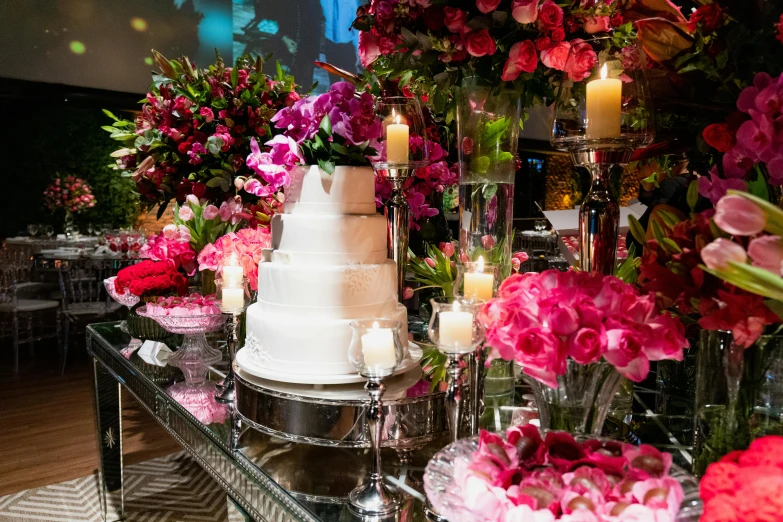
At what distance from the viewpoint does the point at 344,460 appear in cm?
125

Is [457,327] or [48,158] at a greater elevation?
[48,158]

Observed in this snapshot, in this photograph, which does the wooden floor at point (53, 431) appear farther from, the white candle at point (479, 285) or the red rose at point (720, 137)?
the red rose at point (720, 137)

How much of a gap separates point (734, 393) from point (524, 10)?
2.63 feet

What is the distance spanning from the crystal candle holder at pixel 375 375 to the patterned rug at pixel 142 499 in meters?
2.04

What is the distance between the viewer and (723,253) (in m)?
0.62

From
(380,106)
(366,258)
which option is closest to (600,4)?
(380,106)

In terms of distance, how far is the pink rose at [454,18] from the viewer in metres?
1.27

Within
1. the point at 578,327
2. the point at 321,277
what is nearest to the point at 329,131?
the point at 321,277

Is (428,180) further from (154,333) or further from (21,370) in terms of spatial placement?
(21,370)

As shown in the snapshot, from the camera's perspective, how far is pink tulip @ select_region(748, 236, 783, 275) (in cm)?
62

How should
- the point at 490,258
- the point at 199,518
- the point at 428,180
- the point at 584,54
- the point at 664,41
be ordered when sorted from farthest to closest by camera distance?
the point at 199,518 → the point at 428,180 → the point at 490,258 → the point at 584,54 → the point at 664,41

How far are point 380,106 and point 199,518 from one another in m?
2.30

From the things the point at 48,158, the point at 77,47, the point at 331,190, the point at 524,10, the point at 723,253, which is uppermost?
the point at 77,47

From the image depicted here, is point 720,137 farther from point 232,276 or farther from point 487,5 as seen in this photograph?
point 232,276
